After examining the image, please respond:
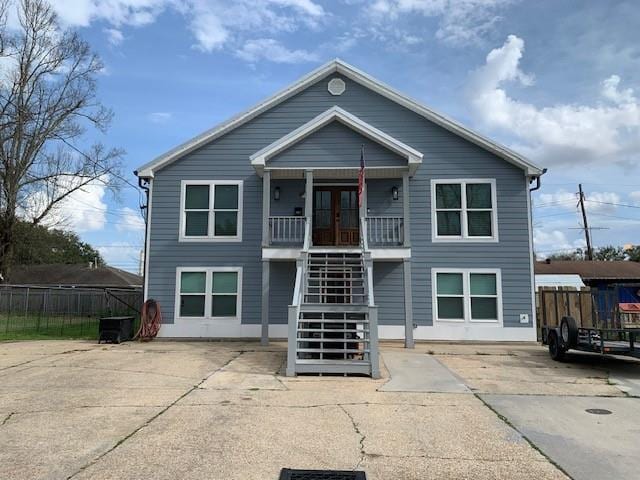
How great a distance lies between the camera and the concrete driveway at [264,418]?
4066mm

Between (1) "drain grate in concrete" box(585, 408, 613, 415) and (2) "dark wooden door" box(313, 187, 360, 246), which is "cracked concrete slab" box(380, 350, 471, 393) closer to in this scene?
(1) "drain grate in concrete" box(585, 408, 613, 415)

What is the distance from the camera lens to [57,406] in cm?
601

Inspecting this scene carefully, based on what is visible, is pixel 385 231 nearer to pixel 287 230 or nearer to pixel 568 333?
pixel 287 230

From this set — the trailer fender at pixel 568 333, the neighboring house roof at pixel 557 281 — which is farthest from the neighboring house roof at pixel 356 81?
the neighboring house roof at pixel 557 281

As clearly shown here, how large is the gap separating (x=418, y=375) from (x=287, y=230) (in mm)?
6140

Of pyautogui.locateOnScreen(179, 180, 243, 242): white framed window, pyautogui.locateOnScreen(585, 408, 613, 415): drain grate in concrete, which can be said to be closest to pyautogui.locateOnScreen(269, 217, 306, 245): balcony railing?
pyautogui.locateOnScreen(179, 180, 243, 242): white framed window

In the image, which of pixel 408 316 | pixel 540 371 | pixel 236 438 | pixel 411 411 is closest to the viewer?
pixel 236 438

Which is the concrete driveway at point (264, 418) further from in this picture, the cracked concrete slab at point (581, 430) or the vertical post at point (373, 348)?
the vertical post at point (373, 348)

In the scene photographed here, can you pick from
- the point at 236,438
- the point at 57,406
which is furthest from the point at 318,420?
the point at 57,406

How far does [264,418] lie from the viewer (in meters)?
5.46

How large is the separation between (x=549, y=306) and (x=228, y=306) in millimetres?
9095

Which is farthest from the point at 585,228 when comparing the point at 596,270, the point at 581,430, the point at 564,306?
the point at 581,430

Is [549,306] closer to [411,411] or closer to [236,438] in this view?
[411,411]

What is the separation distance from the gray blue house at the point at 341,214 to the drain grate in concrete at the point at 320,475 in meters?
8.66
